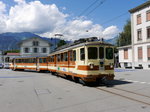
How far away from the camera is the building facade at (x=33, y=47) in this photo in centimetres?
7069

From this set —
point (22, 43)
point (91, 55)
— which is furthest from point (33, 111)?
point (22, 43)

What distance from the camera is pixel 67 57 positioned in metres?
15.6

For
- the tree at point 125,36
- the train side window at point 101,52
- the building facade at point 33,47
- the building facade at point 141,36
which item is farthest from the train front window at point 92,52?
the building facade at point 33,47

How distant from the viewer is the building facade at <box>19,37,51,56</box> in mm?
70688

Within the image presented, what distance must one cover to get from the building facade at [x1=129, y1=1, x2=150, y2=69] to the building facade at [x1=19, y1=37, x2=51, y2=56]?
40961 mm

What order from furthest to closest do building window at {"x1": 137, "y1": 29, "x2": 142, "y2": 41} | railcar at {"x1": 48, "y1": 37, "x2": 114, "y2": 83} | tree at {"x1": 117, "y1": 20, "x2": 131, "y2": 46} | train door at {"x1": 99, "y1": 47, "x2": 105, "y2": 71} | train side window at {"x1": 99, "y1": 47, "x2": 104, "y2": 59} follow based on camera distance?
1. tree at {"x1": 117, "y1": 20, "x2": 131, "y2": 46}
2. building window at {"x1": 137, "y1": 29, "x2": 142, "y2": 41}
3. train side window at {"x1": 99, "y1": 47, "x2": 104, "y2": 59}
4. train door at {"x1": 99, "y1": 47, "x2": 105, "y2": 71}
5. railcar at {"x1": 48, "y1": 37, "x2": 114, "y2": 83}

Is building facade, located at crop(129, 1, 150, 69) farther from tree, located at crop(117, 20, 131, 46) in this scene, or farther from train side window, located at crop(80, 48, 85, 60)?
tree, located at crop(117, 20, 131, 46)

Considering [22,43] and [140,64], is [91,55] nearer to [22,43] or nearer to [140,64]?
[140,64]

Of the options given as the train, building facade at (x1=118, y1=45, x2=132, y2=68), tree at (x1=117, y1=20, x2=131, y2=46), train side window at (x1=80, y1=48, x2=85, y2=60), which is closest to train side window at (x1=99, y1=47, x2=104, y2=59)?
the train

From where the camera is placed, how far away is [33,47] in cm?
7144

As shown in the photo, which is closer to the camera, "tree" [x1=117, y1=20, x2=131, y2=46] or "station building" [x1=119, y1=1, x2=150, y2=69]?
"station building" [x1=119, y1=1, x2=150, y2=69]

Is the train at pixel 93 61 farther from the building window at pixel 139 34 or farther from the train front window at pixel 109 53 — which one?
the building window at pixel 139 34

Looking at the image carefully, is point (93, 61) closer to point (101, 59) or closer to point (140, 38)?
point (101, 59)

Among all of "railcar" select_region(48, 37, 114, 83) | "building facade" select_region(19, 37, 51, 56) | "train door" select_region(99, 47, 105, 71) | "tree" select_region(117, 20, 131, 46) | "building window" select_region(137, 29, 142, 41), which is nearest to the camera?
"railcar" select_region(48, 37, 114, 83)
